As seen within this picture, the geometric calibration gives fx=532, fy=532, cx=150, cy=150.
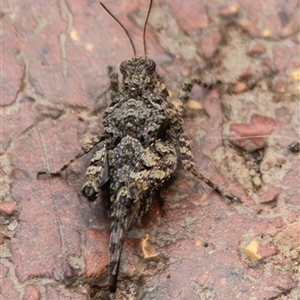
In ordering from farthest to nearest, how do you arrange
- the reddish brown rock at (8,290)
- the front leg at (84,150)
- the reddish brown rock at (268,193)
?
1. the front leg at (84,150)
2. the reddish brown rock at (268,193)
3. the reddish brown rock at (8,290)

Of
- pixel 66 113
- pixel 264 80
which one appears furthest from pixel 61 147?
pixel 264 80

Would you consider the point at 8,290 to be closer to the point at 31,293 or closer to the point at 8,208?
the point at 31,293

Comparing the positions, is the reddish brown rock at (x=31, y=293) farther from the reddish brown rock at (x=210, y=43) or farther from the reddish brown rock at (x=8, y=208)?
the reddish brown rock at (x=210, y=43)

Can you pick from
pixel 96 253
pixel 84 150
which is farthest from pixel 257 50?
pixel 96 253

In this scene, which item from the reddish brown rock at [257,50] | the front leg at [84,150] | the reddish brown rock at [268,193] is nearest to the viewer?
the reddish brown rock at [268,193]

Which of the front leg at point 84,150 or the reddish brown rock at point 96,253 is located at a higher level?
the front leg at point 84,150

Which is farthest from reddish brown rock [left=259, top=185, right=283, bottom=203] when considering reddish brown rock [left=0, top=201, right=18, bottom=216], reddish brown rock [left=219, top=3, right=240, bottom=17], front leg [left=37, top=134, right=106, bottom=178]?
reddish brown rock [left=0, top=201, right=18, bottom=216]

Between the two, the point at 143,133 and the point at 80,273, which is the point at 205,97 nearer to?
the point at 143,133

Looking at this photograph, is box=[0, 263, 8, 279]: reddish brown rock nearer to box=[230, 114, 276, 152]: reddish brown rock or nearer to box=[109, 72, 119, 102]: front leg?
box=[109, 72, 119, 102]: front leg

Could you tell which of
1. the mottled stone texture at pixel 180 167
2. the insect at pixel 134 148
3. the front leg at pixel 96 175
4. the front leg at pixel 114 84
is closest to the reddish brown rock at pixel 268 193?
the mottled stone texture at pixel 180 167
